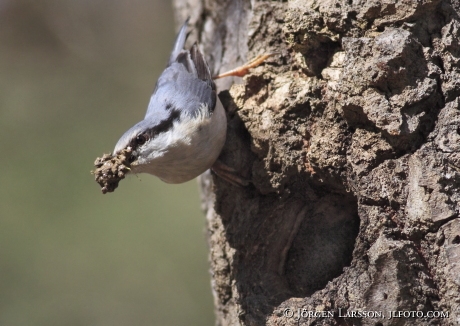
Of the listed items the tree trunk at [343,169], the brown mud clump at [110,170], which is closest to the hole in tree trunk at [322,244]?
the tree trunk at [343,169]

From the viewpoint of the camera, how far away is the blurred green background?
5.23m

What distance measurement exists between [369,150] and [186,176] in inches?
41.2

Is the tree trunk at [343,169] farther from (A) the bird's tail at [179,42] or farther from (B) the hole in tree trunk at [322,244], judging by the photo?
(A) the bird's tail at [179,42]

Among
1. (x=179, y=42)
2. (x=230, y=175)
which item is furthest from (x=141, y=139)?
(x=179, y=42)

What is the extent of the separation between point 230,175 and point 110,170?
2.14 feet

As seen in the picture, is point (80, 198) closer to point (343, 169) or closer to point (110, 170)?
point (110, 170)

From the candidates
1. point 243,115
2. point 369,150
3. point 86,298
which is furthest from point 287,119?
point 86,298

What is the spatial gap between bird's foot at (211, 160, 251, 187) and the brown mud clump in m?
0.53

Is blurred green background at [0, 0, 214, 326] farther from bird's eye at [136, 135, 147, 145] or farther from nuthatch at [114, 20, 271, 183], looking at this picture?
bird's eye at [136, 135, 147, 145]

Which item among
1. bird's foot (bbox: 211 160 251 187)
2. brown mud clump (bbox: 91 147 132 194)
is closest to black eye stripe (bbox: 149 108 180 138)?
brown mud clump (bbox: 91 147 132 194)

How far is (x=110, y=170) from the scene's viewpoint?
2.37 meters

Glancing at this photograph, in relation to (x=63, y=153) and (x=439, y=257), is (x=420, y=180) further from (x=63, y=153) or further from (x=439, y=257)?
(x=63, y=153)

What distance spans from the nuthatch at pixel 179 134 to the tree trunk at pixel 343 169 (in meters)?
0.12

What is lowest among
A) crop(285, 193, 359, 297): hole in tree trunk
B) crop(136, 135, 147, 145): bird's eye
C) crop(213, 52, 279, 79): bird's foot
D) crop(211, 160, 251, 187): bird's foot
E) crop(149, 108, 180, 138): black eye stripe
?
crop(285, 193, 359, 297): hole in tree trunk
